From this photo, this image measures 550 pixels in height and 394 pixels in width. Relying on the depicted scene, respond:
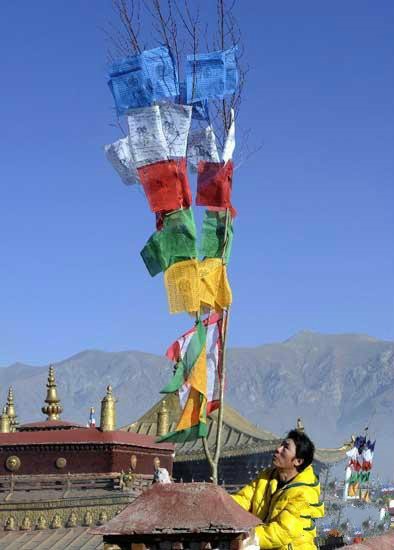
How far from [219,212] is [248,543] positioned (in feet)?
12.7

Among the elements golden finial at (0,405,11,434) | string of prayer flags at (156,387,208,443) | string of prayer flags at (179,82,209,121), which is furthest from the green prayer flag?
golden finial at (0,405,11,434)

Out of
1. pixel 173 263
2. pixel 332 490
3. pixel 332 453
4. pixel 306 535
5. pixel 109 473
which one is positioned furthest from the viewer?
pixel 332 490

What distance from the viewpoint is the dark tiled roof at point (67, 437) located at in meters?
22.1

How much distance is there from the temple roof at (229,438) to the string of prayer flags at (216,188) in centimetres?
1751

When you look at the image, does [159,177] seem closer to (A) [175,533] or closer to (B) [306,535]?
(B) [306,535]

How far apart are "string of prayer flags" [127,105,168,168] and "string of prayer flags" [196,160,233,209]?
1.25 feet

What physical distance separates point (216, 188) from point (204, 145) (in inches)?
19.9

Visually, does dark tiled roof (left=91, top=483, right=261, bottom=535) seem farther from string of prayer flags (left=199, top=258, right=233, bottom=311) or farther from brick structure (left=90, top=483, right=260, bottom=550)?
string of prayer flags (left=199, top=258, right=233, bottom=311)

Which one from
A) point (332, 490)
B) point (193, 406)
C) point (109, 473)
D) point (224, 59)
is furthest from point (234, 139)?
point (332, 490)

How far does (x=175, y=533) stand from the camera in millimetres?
6012

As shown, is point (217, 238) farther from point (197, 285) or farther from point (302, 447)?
point (302, 447)

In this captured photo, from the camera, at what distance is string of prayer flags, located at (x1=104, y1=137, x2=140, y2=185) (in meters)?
9.82

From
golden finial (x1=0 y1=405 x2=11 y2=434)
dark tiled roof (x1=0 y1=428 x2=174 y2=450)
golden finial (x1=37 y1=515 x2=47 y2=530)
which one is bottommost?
golden finial (x1=37 y1=515 x2=47 y2=530)

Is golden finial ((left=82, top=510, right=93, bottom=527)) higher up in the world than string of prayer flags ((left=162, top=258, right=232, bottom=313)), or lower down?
lower down
